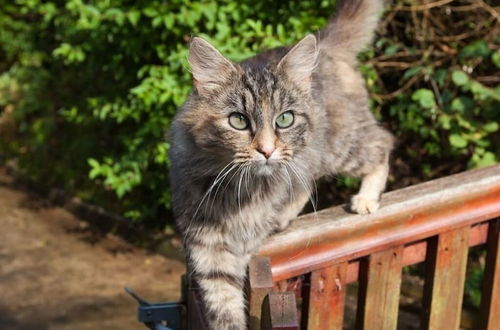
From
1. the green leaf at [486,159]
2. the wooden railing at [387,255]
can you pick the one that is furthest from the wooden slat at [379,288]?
the green leaf at [486,159]

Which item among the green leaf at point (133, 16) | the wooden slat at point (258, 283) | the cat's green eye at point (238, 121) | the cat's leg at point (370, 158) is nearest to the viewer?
the wooden slat at point (258, 283)

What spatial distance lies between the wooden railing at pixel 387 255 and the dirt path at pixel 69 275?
2585 mm

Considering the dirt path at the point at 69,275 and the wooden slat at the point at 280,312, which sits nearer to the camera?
the wooden slat at the point at 280,312

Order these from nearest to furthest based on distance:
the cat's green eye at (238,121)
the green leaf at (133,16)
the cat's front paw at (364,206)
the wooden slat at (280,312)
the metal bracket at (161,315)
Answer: the wooden slat at (280,312) → the cat's front paw at (364,206) → the cat's green eye at (238,121) → the metal bracket at (161,315) → the green leaf at (133,16)

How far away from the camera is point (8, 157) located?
22.6ft

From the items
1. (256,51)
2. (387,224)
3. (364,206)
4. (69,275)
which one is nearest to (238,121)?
(364,206)

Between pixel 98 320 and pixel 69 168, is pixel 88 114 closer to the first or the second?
pixel 69 168

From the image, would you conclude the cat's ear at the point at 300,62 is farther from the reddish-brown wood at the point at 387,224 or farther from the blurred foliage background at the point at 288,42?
the blurred foliage background at the point at 288,42

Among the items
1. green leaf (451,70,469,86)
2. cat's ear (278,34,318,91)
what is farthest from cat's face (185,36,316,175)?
green leaf (451,70,469,86)

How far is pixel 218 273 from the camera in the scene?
209 centimetres

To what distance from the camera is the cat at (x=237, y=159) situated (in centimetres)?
201

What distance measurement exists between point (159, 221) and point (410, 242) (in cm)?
355

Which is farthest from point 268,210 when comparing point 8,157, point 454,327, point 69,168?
point 8,157

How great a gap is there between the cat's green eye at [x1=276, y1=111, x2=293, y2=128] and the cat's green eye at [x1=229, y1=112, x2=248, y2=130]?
3.9 inches
